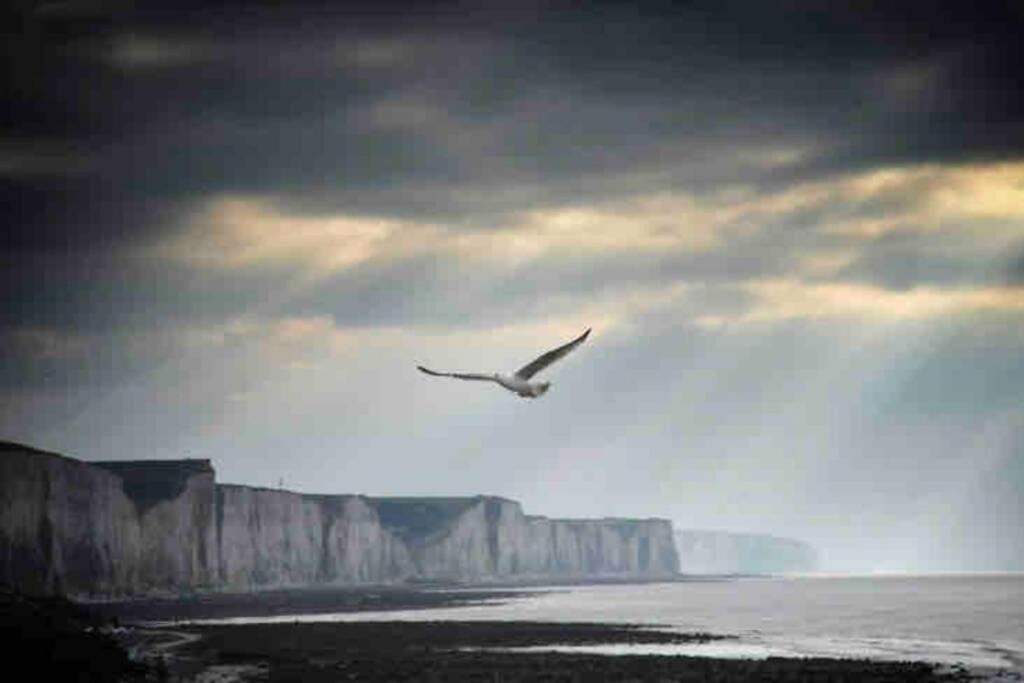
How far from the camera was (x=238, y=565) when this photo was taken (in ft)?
650

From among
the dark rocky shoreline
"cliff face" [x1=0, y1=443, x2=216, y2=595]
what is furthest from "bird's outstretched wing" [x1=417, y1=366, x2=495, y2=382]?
"cliff face" [x1=0, y1=443, x2=216, y2=595]

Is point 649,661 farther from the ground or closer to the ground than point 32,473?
closer to the ground

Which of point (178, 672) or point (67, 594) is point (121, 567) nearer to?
point (67, 594)

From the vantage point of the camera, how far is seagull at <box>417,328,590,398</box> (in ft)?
96.0

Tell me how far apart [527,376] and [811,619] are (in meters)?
106

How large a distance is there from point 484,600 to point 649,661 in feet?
313

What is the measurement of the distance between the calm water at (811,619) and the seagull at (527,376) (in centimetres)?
5296

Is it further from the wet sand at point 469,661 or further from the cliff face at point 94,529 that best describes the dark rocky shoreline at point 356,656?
the cliff face at point 94,529

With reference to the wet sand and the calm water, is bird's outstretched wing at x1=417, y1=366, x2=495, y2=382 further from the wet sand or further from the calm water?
the calm water

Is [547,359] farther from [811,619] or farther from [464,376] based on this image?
[811,619]

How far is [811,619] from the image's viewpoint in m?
132

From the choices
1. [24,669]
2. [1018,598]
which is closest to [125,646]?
[24,669]

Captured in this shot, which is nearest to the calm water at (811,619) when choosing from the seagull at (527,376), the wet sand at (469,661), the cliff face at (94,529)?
the wet sand at (469,661)

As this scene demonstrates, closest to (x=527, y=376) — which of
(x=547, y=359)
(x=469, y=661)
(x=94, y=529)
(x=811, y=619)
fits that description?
(x=547, y=359)
